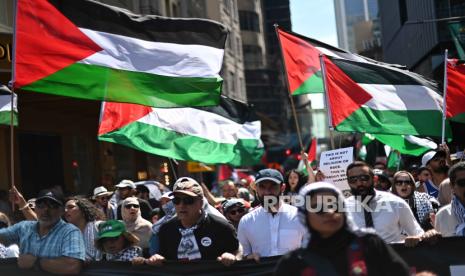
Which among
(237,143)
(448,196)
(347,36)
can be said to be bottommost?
(448,196)

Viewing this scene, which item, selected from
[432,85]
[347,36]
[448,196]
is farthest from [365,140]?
[347,36]

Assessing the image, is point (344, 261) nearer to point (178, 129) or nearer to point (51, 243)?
point (51, 243)

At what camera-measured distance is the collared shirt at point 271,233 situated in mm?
5539

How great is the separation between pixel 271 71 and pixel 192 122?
216 feet

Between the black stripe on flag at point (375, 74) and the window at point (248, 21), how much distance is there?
58088 mm

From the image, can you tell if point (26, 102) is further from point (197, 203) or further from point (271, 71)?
point (271, 71)

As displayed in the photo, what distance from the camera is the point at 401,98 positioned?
9.41 m

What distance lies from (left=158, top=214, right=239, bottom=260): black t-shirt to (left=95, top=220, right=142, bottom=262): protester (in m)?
0.38

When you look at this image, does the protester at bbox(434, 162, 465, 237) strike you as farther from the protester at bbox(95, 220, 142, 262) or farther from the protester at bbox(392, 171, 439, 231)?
the protester at bbox(95, 220, 142, 262)

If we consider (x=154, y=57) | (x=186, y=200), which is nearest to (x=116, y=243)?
(x=186, y=200)

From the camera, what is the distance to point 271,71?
75.9 metres

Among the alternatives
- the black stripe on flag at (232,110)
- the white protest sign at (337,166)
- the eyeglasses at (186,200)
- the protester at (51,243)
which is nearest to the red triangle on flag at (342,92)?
the white protest sign at (337,166)

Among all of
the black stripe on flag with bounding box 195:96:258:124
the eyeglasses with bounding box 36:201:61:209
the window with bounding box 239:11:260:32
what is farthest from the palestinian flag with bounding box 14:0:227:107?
the window with bounding box 239:11:260:32

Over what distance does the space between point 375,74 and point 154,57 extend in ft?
10.4
